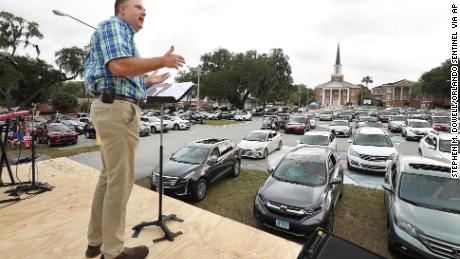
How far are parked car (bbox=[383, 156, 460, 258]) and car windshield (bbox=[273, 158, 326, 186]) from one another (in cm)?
152

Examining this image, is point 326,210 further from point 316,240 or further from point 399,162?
point 316,240

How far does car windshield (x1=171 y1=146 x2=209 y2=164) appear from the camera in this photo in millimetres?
9295

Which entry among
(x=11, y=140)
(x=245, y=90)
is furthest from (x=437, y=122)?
(x=245, y=90)

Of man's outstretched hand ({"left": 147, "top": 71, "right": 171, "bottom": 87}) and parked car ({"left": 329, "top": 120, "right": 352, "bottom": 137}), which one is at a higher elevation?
man's outstretched hand ({"left": 147, "top": 71, "right": 171, "bottom": 87})

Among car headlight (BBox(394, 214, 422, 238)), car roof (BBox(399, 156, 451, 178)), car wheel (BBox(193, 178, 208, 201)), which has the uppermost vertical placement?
car roof (BBox(399, 156, 451, 178))

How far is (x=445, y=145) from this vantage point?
11.8m

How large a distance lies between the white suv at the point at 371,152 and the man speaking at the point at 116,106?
34.3 ft

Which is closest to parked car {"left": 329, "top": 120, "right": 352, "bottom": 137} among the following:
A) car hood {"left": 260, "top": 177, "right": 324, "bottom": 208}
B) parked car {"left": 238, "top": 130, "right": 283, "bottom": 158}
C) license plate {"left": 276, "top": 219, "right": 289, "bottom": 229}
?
parked car {"left": 238, "top": 130, "right": 283, "bottom": 158}

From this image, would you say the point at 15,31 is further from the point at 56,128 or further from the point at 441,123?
the point at 441,123

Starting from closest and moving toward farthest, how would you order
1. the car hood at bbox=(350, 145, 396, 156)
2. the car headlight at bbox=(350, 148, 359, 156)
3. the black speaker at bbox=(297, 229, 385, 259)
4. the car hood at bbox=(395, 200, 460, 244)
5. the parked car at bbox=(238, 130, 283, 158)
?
the black speaker at bbox=(297, 229, 385, 259) < the car hood at bbox=(395, 200, 460, 244) < the car hood at bbox=(350, 145, 396, 156) < the car headlight at bbox=(350, 148, 359, 156) < the parked car at bbox=(238, 130, 283, 158)

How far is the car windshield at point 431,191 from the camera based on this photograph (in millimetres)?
5301

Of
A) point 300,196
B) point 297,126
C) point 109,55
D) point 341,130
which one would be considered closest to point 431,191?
point 300,196

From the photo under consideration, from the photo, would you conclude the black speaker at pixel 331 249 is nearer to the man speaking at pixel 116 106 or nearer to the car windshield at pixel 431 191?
the man speaking at pixel 116 106

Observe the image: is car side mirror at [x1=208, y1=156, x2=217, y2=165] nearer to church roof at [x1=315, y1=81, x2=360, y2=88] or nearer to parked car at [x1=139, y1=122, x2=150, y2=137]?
parked car at [x1=139, y1=122, x2=150, y2=137]
